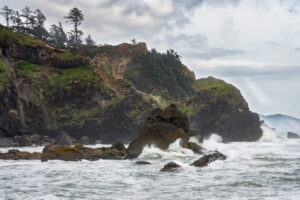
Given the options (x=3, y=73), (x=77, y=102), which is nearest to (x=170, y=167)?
(x=77, y=102)

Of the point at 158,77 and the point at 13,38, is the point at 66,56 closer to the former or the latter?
the point at 13,38

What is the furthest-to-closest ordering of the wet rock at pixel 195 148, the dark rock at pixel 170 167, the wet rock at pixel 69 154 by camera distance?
1. the wet rock at pixel 195 148
2. the wet rock at pixel 69 154
3. the dark rock at pixel 170 167

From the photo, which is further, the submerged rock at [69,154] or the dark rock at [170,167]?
the submerged rock at [69,154]

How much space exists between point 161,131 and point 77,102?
99.1 feet

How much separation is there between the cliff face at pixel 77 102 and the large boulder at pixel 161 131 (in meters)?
25.2

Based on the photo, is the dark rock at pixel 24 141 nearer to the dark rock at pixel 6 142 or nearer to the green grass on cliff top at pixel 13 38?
the dark rock at pixel 6 142

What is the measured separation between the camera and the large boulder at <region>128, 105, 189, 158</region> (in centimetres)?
2803

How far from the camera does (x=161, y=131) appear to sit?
28516 millimetres

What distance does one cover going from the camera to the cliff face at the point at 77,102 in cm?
4944

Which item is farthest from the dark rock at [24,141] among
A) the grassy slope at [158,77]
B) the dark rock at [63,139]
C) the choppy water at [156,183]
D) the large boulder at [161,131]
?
the grassy slope at [158,77]

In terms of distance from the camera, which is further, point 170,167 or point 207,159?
point 207,159

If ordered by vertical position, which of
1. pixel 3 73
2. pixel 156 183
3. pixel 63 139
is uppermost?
pixel 3 73

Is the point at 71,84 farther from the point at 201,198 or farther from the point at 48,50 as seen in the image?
the point at 201,198

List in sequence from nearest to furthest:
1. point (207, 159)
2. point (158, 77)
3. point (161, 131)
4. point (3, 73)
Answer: point (207, 159)
point (161, 131)
point (3, 73)
point (158, 77)
